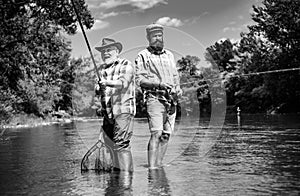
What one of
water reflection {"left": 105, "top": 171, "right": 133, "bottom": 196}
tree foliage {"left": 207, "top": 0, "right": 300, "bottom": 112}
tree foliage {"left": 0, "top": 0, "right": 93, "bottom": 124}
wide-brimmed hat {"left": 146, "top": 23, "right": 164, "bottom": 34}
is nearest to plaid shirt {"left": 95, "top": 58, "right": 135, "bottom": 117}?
wide-brimmed hat {"left": 146, "top": 23, "right": 164, "bottom": 34}

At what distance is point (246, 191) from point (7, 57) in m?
23.5

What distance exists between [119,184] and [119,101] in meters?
1.25

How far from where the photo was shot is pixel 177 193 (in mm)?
5293

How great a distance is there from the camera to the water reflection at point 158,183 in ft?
17.7

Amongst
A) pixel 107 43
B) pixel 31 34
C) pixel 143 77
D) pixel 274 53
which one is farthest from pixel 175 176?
pixel 274 53

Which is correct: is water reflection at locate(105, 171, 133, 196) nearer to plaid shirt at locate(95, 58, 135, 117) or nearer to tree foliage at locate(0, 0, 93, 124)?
plaid shirt at locate(95, 58, 135, 117)

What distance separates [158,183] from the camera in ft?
19.3

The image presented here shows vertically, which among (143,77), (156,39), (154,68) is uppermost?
(156,39)

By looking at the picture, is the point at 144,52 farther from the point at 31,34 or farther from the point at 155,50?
the point at 31,34

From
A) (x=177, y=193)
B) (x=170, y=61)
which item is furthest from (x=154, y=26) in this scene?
(x=177, y=193)

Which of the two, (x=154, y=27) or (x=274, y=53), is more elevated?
(x=274, y=53)

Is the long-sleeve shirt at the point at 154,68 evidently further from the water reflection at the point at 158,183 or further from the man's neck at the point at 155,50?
the water reflection at the point at 158,183

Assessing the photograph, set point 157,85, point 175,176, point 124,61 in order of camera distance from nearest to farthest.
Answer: point 175,176
point 157,85
point 124,61

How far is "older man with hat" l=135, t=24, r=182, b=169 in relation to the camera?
22.6 ft
